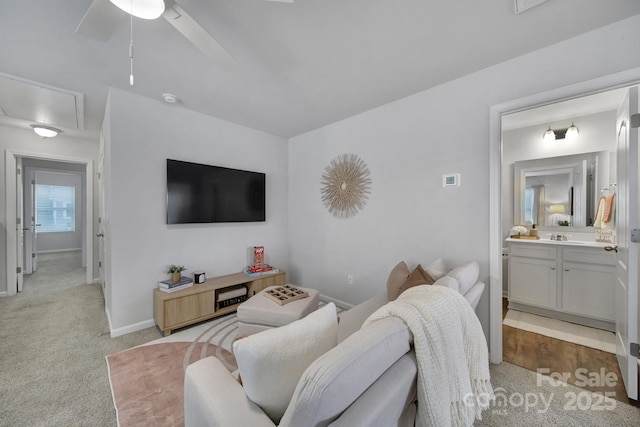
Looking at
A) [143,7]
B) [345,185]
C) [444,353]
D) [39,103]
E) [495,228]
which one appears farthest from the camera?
[345,185]

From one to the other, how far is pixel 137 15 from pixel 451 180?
2.46 m

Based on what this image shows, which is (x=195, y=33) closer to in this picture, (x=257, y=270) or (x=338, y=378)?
(x=338, y=378)

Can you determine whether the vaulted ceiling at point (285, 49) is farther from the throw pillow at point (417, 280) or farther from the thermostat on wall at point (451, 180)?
the throw pillow at point (417, 280)

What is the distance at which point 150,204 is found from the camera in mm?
2668

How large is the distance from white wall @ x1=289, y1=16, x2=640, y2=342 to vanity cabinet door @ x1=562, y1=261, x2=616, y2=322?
1549 mm

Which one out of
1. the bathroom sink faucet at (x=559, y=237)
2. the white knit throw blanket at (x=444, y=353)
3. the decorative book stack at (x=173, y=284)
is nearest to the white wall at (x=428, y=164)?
the white knit throw blanket at (x=444, y=353)

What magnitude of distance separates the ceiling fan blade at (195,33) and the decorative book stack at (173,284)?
2207 millimetres

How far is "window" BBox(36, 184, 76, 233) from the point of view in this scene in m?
6.77

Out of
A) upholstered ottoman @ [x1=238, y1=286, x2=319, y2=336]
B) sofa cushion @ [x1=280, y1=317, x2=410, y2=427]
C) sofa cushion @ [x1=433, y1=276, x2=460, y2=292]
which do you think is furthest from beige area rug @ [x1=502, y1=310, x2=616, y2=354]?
sofa cushion @ [x1=280, y1=317, x2=410, y2=427]

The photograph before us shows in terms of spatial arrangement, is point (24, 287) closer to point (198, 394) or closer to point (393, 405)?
point (198, 394)

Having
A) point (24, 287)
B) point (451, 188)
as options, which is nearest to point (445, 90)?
point (451, 188)

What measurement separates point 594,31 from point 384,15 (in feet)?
4.69

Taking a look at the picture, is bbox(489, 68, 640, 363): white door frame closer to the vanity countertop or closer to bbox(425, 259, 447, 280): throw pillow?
Answer: bbox(425, 259, 447, 280): throw pillow

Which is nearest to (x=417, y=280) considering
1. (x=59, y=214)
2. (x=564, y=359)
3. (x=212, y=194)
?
(x=564, y=359)
